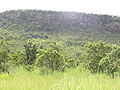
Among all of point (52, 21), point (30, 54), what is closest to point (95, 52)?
point (30, 54)

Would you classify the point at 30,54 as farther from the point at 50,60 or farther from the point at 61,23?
the point at 61,23

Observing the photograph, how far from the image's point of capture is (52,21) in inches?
4523

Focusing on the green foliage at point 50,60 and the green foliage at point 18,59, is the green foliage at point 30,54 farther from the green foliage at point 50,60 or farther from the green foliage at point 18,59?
the green foliage at point 50,60

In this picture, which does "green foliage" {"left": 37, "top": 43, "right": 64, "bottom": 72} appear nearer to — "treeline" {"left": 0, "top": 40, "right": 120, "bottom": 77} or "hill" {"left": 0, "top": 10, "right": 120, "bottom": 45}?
"treeline" {"left": 0, "top": 40, "right": 120, "bottom": 77}

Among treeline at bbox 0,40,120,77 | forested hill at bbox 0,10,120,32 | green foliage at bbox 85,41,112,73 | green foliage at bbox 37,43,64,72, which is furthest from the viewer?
forested hill at bbox 0,10,120,32

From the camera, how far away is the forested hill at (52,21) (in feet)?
Result: 337

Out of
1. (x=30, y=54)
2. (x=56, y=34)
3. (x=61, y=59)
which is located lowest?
(x=56, y=34)

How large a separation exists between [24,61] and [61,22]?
10014 cm

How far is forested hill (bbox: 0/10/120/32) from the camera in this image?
103m

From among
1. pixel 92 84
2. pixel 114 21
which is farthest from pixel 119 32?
pixel 92 84

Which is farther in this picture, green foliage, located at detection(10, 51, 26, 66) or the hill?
the hill

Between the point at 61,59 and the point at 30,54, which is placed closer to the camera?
the point at 61,59

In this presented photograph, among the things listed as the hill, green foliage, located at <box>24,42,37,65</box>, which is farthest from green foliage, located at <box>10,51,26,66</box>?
the hill

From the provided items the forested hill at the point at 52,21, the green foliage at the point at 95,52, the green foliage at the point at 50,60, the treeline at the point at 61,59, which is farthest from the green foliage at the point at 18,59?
the forested hill at the point at 52,21
